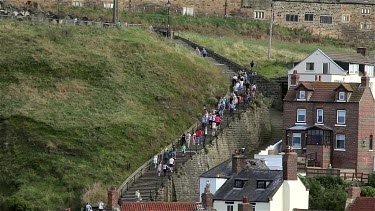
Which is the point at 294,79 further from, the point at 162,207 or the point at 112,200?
the point at 162,207

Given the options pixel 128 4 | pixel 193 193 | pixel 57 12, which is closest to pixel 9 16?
pixel 57 12

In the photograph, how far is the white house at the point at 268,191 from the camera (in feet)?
307

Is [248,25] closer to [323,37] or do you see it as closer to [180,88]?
[323,37]

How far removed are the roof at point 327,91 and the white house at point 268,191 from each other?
47.6 feet

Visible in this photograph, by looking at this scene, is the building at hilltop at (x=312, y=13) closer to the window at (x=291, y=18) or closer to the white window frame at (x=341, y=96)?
the window at (x=291, y=18)

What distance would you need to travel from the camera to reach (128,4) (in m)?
155

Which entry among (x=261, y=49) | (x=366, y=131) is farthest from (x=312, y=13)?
(x=366, y=131)

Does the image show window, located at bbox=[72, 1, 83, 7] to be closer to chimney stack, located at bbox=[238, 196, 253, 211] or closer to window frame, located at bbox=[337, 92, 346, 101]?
window frame, located at bbox=[337, 92, 346, 101]

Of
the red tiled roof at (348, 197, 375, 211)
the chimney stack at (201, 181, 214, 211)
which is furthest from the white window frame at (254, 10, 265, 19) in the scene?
the red tiled roof at (348, 197, 375, 211)

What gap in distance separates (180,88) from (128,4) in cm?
3384

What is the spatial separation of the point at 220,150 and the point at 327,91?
23.1 ft

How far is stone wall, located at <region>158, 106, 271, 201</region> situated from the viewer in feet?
350

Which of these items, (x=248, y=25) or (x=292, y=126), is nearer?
(x=292, y=126)

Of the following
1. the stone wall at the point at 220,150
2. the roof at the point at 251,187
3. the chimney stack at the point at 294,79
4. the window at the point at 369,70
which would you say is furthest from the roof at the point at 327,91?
the roof at the point at 251,187
